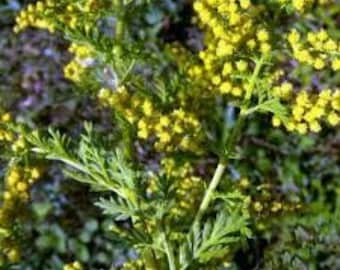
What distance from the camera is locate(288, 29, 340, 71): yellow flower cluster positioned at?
1980mm

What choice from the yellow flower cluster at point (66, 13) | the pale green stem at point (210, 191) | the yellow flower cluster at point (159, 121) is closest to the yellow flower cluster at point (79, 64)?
the yellow flower cluster at point (66, 13)

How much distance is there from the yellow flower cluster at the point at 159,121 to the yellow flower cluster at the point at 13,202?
0.83 ft

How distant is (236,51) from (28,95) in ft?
9.98

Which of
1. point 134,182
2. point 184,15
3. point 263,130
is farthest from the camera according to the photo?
point 184,15

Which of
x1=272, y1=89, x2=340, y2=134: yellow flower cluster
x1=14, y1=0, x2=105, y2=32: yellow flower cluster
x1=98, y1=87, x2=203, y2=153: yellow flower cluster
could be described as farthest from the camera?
x1=14, y1=0, x2=105, y2=32: yellow flower cluster

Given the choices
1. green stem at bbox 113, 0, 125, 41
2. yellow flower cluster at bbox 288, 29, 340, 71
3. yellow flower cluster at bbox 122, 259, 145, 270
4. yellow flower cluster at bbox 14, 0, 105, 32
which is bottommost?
yellow flower cluster at bbox 122, 259, 145, 270

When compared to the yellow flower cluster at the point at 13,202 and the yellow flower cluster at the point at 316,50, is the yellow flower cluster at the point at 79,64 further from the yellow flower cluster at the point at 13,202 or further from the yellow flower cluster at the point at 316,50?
the yellow flower cluster at the point at 316,50

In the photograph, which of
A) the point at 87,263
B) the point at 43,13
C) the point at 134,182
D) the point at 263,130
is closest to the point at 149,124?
the point at 134,182

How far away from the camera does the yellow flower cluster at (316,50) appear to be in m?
1.98

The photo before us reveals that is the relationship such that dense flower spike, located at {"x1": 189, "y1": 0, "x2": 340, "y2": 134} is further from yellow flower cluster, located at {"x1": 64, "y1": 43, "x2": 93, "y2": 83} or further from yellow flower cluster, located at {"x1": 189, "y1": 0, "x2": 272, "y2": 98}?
yellow flower cluster, located at {"x1": 64, "y1": 43, "x2": 93, "y2": 83}

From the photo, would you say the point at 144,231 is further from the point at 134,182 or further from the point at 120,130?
the point at 120,130

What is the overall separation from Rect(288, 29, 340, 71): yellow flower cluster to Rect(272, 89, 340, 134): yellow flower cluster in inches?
2.5

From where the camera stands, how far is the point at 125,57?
220 centimetres

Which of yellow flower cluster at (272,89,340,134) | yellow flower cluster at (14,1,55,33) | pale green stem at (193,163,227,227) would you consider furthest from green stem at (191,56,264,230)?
yellow flower cluster at (14,1,55,33)
